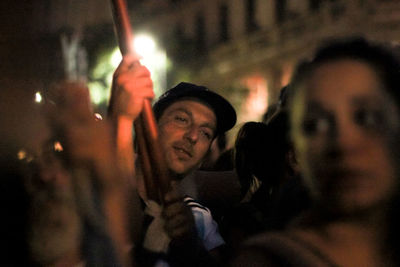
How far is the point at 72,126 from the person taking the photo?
1.23m

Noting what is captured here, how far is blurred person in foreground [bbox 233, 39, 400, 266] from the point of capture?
4.69 feet

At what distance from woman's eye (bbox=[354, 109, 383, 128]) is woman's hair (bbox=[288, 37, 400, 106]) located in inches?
2.9

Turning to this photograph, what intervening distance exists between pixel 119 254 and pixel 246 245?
12.6 inches

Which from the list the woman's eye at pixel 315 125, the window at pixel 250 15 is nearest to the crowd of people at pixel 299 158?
the woman's eye at pixel 315 125

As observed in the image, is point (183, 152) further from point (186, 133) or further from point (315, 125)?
point (315, 125)

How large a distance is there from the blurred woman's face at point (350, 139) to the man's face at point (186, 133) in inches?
55.0

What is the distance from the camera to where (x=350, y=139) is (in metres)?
1.43

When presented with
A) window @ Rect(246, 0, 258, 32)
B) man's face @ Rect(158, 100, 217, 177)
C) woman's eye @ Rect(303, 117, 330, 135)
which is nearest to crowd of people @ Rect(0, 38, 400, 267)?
woman's eye @ Rect(303, 117, 330, 135)

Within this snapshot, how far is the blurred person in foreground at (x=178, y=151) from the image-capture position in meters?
1.88

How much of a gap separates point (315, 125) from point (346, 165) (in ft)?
0.43

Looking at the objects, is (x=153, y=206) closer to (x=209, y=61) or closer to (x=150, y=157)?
(x=150, y=157)

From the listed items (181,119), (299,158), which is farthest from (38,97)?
(181,119)

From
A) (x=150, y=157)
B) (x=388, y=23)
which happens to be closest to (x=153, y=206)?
(x=150, y=157)

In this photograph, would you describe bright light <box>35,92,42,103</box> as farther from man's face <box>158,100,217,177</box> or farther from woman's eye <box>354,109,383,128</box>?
man's face <box>158,100,217,177</box>
